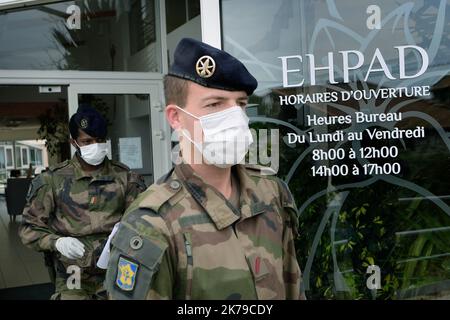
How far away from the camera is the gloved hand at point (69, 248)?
2.60 m

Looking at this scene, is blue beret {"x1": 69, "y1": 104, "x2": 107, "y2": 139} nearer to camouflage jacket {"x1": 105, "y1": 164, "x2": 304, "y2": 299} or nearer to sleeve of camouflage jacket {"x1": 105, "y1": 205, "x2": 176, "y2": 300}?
camouflage jacket {"x1": 105, "y1": 164, "x2": 304, "y2": 299}

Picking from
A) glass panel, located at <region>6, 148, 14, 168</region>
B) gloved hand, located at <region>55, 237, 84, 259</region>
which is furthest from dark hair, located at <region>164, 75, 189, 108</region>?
glass panel, located at <region>6, 148, 14, 168</region>

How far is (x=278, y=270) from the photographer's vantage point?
4.34 feet

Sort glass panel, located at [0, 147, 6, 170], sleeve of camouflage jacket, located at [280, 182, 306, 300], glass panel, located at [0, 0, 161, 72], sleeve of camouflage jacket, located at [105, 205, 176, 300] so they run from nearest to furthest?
sleeve of camouflage jacket, located at [105, 205, 176, 300] < sleeve of camouflage jacket, located at [280, 182, 306, 300] < glass panel, located at [0, 0, 161, 72] < glass panel, located at [0, 147, 6, 170]

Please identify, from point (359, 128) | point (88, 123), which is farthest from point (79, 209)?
point (359, 128)

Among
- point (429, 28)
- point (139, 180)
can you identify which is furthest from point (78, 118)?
point (429, 28)

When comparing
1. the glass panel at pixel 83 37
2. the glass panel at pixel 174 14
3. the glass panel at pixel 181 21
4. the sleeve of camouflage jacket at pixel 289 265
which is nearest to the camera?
the sleeve of camouflage jacket at pixel 289 265

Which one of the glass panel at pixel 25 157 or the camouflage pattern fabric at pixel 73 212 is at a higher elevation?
the glass panel at pixel 25 157

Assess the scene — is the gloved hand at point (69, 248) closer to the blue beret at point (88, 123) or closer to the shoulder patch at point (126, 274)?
the blue beret at point (88, 123)

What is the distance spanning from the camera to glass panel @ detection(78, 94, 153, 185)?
4184 millimetres

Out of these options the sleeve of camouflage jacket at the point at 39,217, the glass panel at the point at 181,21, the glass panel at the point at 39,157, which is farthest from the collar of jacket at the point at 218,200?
the glass panel at the point at 39,157

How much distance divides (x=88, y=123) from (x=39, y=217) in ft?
2.14

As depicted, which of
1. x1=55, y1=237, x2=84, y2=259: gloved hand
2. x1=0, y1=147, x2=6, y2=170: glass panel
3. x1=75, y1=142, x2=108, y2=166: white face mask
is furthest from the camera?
x1=0, y1=147, x2=6, y2=170: glass panel

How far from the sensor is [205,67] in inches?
50.8
